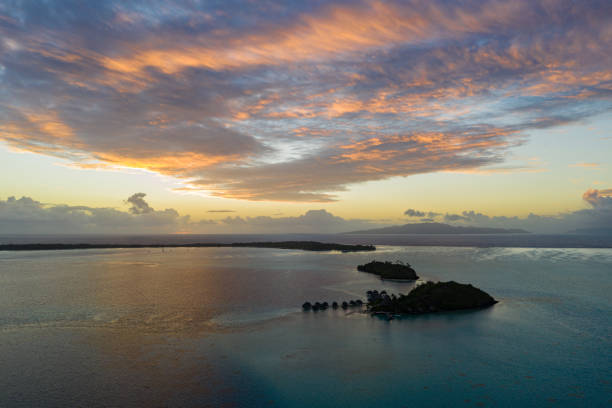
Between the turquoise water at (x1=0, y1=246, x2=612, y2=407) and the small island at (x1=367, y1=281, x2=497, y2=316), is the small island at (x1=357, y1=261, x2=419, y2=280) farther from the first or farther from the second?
the small island at (x1=367, y1=281, x2=497, y2=316)

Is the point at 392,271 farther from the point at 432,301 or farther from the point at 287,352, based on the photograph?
the point at 287,352

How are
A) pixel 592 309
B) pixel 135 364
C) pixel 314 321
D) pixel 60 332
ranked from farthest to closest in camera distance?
pixel 592 309 < pixel 314 321 < pixel 60 332 < pixel 135 364

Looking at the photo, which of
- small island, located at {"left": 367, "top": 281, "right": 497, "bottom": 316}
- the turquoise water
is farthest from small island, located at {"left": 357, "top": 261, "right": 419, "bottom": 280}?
small island, located at {"left": 367, "top": 281, "right": 497, "bottom": 316}

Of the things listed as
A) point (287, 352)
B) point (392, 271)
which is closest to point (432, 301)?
point (287, 352)

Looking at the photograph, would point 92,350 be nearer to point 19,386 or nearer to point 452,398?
point 19,386

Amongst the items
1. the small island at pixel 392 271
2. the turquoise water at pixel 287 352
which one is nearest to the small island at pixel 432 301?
the turquoise water at pixel 287 352

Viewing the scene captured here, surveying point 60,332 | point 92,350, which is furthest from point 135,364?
point 60,332
